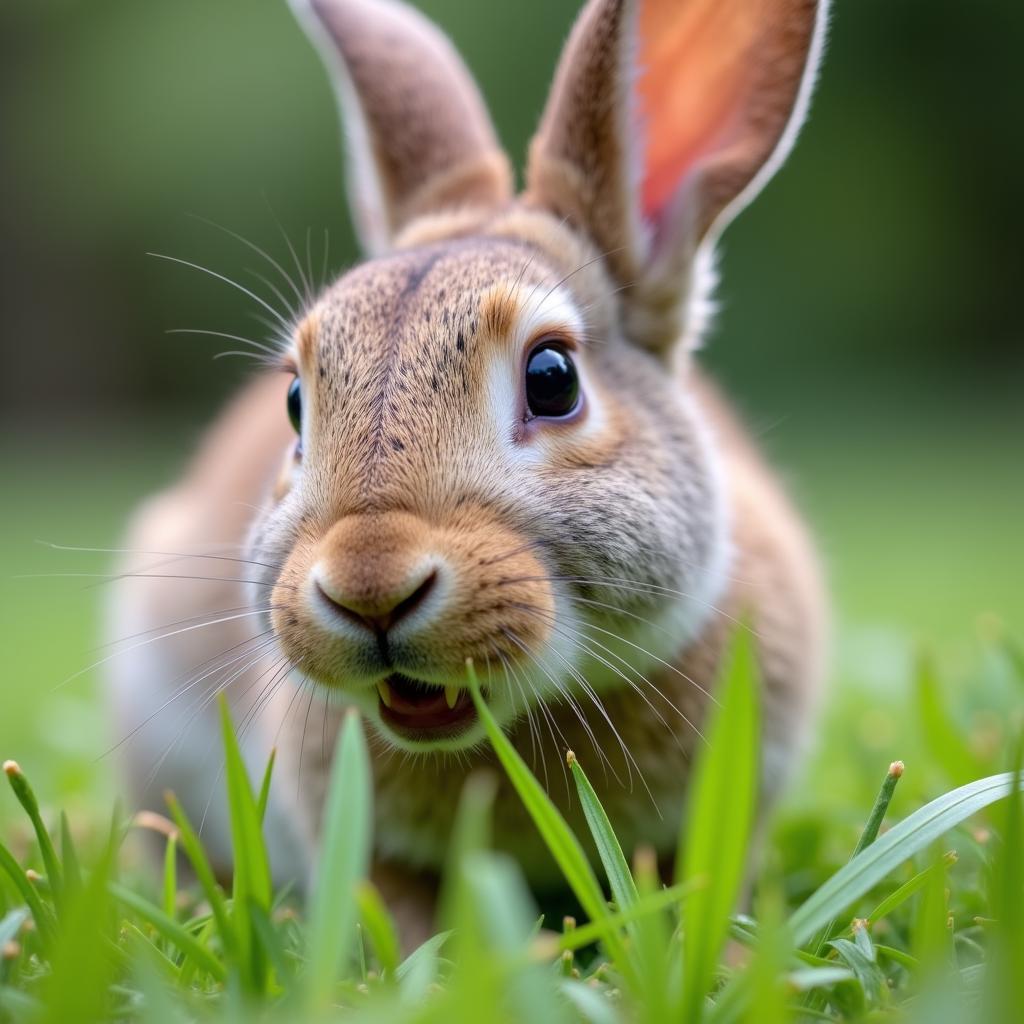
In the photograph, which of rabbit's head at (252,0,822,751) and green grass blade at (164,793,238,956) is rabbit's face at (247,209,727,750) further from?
green grass blade at (164,793,238,956)

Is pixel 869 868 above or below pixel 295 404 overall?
below

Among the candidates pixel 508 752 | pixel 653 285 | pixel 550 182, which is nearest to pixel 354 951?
pixel 508 752

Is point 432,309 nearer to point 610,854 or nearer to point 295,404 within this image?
point 295,404

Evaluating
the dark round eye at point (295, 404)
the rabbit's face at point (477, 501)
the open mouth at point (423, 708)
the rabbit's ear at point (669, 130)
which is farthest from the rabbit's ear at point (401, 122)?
the open mouth at point (423, 708)

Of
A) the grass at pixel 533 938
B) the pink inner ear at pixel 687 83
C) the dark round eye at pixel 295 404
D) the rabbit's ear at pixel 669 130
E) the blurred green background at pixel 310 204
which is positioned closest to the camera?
the grass at pixel 533 938

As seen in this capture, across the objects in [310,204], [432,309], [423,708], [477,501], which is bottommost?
[423,708]

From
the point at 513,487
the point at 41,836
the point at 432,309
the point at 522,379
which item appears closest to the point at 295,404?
the point at 432,309

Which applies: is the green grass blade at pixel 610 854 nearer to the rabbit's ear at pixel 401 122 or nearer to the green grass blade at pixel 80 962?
the green grass blade at pixel 80 962

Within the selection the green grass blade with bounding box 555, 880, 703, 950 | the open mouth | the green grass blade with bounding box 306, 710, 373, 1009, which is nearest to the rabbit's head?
the open mouth

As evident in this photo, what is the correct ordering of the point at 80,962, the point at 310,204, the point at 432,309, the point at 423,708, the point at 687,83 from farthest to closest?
the point at 310,204 < the point at 687,83 < the point at 432,309 < the point at 423,708 < the point at 80,962
